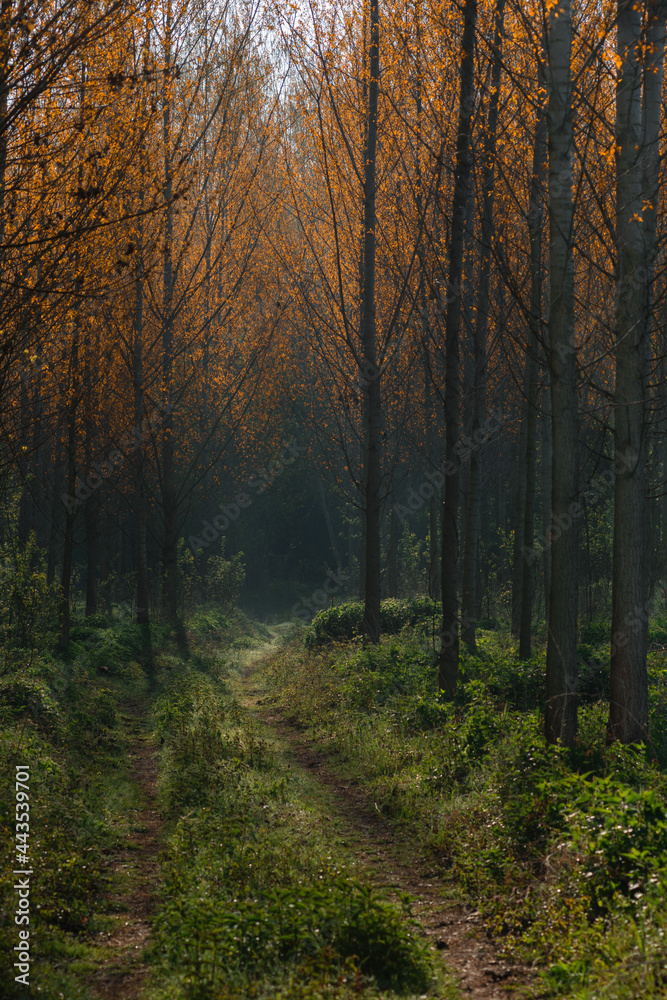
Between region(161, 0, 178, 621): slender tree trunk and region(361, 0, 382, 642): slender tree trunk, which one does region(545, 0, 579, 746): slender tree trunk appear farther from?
region(161, 0, 178, 621): slender tree trunk

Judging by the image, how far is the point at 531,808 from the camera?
5043 mm

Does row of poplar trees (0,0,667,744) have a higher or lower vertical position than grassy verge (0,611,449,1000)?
higher

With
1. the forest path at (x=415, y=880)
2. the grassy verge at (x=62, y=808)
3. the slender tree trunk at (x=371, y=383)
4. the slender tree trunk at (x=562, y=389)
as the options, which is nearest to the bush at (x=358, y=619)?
the slender tree trunk at (x=371, y=383)

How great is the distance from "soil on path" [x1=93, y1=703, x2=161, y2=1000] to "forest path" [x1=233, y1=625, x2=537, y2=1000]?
1.51 meters

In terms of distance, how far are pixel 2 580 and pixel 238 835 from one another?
27.9 ft

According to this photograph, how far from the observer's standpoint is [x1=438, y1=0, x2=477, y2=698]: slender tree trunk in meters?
8.05

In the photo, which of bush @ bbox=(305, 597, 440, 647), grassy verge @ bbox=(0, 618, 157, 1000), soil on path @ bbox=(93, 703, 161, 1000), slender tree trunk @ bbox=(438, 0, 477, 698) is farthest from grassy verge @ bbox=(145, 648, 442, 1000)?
bush @ bbox=(305, 597, 440, 647)

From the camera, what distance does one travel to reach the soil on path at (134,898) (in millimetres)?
3773

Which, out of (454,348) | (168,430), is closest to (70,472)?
(168,430)

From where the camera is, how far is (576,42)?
7.16 metres

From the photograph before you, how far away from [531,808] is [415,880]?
40.1 inches

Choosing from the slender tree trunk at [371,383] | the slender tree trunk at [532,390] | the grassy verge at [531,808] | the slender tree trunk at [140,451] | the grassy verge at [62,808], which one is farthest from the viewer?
the slender tree trunk at [140,451]

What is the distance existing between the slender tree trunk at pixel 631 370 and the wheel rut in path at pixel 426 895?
2.00 metres

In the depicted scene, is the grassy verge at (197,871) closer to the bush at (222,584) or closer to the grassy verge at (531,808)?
the grassy verge at (531,808)
